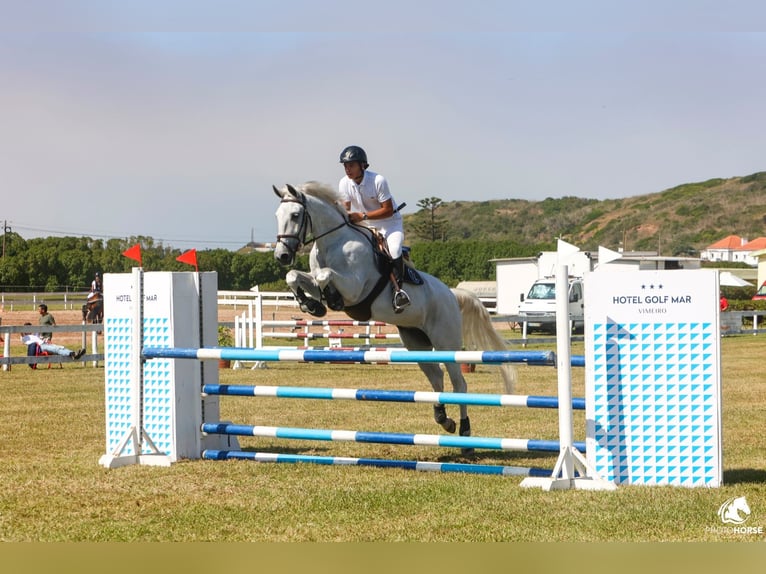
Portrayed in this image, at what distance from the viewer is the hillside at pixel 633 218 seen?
425ft

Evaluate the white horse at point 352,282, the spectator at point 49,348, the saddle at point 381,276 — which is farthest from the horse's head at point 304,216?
the spectator at point 49,348

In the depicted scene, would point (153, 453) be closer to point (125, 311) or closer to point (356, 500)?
point (125, 311)

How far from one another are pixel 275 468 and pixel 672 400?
8.76 feet

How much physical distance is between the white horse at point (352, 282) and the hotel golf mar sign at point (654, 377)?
5.78 ft

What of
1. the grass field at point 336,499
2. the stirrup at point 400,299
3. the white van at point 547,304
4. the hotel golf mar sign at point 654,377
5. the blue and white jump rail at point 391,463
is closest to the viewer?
the grass field at point 336,499

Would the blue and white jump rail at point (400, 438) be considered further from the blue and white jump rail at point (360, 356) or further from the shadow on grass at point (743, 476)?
the shadow on grass at point (743, 476)

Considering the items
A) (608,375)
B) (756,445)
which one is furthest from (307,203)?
(756,445)

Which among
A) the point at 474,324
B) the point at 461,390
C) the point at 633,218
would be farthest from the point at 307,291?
the point at 633,218

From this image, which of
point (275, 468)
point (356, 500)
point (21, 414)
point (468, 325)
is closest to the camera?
point (356, 500)

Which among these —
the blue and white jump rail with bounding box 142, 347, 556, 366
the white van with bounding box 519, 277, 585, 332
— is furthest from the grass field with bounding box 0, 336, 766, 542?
A: the white van with bounding box 519, 277, 585, 332

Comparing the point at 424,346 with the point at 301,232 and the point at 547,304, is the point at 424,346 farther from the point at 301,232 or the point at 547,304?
the point at 547,304

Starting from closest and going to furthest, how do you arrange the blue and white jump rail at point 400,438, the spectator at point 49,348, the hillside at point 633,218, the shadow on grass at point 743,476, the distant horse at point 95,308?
1. the blue and white jump rail at point 400,438
2. the shadow on grass at point 743,476
3. the spectator at point 49,348
4. the distant horse at point 95,308
5. the hillside at point 633,218

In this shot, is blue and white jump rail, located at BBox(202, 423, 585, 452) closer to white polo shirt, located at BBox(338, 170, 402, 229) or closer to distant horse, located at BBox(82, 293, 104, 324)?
white polo shirt, located at BBox(338, 170, 402, 229)

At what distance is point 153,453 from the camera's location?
691cm
